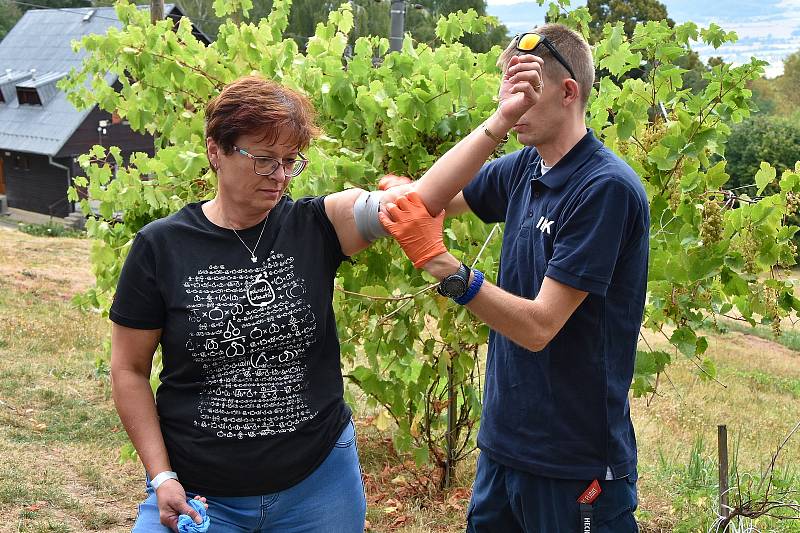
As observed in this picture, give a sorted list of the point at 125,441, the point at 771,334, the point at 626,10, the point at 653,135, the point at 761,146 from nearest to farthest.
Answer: the point at 653,135, the point at 125,441, the point at 771,334, the point at 761,146, the point at 626,10

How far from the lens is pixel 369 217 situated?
2.34 meters

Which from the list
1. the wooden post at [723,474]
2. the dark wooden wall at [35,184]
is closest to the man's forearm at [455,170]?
the wooden post at [723,474]

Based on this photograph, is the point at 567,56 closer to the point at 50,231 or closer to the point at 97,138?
the point at 50,231

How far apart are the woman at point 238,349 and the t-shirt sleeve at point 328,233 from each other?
0.06 m

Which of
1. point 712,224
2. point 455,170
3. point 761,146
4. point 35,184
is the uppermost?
point 455,170

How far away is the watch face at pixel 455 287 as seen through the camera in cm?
218

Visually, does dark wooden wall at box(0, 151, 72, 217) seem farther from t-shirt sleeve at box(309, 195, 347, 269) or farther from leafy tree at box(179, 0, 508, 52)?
t-shirt sleeve at box(309, 195, 347, 269)

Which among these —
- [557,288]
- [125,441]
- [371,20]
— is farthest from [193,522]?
[371,20]

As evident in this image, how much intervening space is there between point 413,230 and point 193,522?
0.92 metres

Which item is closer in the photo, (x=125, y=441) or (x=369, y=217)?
(x=369, y=217)

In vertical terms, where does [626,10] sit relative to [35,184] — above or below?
above

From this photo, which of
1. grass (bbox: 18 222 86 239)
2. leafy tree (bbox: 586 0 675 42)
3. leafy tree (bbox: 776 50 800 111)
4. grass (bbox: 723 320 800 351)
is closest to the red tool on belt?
grass (bbox: 723 320 800 351)

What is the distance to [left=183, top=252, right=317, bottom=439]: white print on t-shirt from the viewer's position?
2.20m

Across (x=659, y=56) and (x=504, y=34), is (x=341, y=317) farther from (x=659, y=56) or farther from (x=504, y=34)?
(x=504, y=34)
